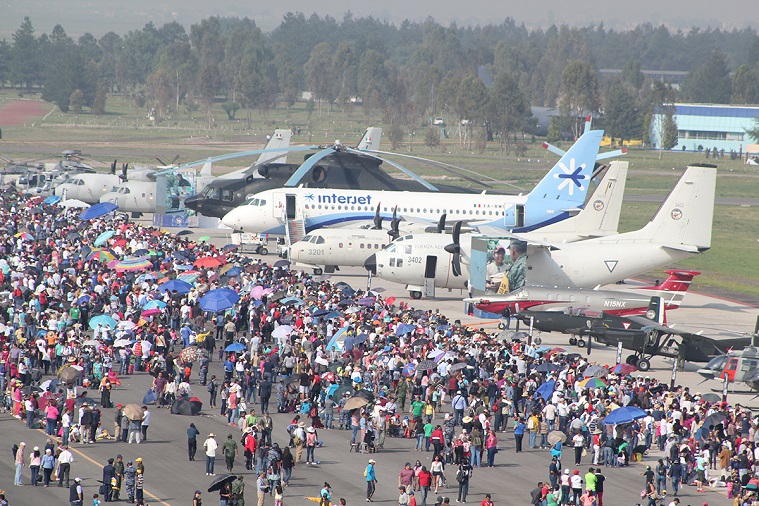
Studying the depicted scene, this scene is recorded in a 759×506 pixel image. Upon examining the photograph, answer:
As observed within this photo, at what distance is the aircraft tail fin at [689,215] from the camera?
165 feet

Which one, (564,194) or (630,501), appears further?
(564,194)

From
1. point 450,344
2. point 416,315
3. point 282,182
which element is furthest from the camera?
point 282,182

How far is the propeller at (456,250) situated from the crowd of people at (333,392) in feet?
18.6

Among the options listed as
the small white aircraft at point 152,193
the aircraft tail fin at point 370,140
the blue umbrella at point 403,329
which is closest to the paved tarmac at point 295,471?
the blue umbrella at point 403,329

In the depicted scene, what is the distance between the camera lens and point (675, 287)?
46188 millimetres

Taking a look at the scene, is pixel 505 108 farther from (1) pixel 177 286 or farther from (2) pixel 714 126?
(1) pixel 177 286

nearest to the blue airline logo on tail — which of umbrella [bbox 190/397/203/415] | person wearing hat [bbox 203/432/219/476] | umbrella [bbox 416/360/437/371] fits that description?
umbrella [bbox 416/360/437/371]

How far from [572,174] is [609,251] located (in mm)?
10138

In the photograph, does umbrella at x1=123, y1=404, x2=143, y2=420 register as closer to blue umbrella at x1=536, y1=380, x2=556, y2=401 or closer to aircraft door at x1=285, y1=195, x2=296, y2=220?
blue umbrella at x1=536, y1=380, x2=556, y2=401

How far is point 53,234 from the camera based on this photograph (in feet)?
203

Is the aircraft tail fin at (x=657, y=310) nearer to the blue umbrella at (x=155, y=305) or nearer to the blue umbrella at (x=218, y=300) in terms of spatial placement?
the blue umbrella at (x=218, y=300)

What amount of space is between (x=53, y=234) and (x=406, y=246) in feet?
73.9

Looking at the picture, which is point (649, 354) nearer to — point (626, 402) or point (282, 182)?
point (626, 402)

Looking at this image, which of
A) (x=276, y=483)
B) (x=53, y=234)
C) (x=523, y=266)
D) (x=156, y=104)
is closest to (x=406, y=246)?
(x=523, y=266)
